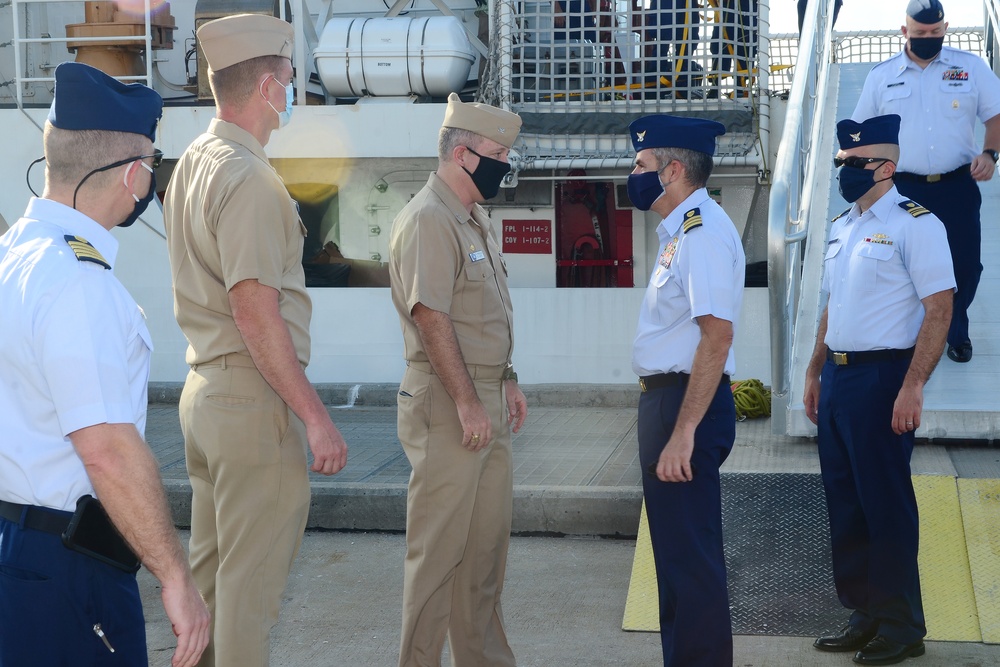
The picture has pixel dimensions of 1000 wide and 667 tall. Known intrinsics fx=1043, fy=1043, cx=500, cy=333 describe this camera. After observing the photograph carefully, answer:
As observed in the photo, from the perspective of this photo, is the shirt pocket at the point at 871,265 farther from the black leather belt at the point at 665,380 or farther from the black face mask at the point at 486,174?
the black face mask at the point at 486,174

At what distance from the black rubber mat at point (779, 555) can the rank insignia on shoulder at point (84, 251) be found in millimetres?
2888

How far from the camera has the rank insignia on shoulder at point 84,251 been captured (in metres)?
1.82

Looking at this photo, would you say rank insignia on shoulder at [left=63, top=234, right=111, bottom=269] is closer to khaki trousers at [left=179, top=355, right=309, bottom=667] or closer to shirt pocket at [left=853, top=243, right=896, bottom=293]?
khaki trousers at [left=179, top=355, right=309, bottom=667]

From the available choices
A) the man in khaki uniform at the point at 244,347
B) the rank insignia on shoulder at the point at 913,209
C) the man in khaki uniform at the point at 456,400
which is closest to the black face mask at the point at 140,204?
the man in khaki uniform at the point at 244,347

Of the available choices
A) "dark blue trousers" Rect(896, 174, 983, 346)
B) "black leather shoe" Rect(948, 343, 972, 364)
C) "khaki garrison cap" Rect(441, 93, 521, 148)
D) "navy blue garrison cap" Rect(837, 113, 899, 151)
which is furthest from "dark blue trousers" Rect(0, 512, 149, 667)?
"black leather shoe" Rect(948, 343, 972, 364)

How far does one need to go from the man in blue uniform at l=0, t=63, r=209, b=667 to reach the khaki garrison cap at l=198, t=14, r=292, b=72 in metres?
0.79

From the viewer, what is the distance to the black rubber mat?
156 inches

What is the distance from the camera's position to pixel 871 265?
142 inches

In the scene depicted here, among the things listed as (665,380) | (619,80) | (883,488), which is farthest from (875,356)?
(619,80)

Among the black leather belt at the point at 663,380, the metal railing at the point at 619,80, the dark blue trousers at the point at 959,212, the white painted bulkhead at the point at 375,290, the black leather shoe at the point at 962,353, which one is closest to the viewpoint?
the black leather belt at the point at 663,380

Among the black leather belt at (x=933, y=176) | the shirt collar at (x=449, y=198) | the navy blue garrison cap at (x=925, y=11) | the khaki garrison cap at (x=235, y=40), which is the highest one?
the navy blue garrison cap at (x=925, y=11)

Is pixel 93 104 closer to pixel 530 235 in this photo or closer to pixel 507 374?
pixel 507 374

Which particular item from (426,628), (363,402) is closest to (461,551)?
(426,628)

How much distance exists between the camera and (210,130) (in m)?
2.82
